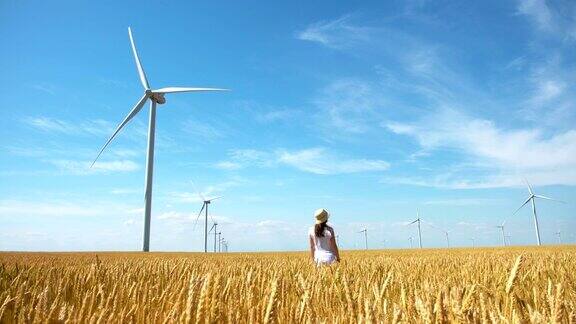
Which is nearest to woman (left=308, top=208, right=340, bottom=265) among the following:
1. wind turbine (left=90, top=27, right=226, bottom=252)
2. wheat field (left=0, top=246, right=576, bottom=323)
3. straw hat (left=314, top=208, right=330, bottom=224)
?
straw hat (left=314, top=208, right=330, bottom=224)

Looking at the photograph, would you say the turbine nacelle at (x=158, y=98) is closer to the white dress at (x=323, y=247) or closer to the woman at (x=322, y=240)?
the woman at (x=322, y=240)

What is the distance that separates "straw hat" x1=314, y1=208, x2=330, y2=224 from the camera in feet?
31.5

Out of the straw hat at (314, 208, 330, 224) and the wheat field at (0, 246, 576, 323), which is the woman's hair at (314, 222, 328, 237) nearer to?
the straw hat at (314, 208, 330, 224)

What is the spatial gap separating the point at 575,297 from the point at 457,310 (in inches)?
99.4

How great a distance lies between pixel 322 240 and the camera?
33.0 ft

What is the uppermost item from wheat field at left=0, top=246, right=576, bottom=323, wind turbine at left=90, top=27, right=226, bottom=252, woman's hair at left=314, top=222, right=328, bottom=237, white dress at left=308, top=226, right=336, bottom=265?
wind turbine at left=90, top=27, right=226, bottom=252

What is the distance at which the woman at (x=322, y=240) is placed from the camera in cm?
973

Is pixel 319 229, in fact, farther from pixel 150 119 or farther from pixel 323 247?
pixel 150 119

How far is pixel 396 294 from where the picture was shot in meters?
4.28

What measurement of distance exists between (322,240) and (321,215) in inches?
29.3

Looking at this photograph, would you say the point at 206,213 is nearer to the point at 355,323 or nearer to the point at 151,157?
the point at 151,157

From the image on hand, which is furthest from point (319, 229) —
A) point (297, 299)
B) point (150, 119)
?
point (150, 119)

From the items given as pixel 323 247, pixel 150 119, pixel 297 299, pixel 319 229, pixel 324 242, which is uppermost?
pixel 150 119

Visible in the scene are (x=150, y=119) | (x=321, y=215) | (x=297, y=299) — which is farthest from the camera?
(x=150, y=119)
